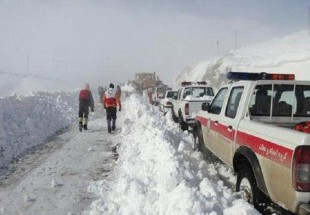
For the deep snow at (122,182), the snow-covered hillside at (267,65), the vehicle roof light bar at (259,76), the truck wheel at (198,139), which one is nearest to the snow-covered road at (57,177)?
the deep snow at (122,182)

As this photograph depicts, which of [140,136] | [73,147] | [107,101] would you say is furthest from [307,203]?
[107,101]

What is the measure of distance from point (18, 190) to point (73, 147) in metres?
4.41

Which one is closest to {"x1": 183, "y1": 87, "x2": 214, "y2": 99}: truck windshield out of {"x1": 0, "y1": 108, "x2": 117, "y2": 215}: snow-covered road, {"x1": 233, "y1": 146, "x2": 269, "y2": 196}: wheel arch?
{"x1": 0, "y1": 108, "x2": 117, "y2": 215}: snow-covered road

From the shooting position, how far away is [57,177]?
7.96 m

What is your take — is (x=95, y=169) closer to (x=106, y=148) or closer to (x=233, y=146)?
(x=106, y=148)

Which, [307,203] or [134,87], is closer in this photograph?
[307,203]

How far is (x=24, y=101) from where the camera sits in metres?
17.8

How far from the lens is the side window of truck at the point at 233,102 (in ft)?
21.2

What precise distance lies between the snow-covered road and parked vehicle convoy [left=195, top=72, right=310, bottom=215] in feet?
8.34

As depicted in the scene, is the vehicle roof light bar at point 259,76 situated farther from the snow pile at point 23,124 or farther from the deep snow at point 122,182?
the snow pile at point 23,124

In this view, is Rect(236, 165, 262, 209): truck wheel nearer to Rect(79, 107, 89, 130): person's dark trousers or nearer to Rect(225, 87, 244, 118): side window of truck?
Rect(225, 87, 244, 118): side window of truck

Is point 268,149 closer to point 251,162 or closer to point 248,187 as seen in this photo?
point 251,162

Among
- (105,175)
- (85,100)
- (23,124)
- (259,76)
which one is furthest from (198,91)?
(259,76)

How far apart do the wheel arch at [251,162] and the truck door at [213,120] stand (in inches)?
59.7
